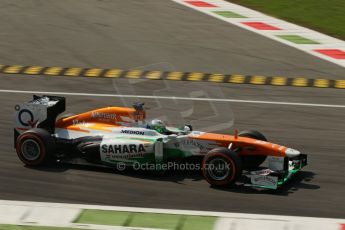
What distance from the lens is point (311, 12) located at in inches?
1216

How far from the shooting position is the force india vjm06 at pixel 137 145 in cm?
1477

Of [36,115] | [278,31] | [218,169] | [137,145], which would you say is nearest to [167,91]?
[36,115]

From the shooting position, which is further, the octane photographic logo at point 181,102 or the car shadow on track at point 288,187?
the octane photographic logo at point 181,102

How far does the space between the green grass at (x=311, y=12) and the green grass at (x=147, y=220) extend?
1545cm

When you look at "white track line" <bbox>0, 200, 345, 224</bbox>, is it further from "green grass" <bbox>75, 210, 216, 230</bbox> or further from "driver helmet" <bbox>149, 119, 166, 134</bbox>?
"driver helmet" <bbox>149, 119, 166, 134</bbox>

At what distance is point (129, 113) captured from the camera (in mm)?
16062

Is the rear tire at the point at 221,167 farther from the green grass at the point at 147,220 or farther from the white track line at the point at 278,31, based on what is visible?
the white track line at the point at 278,31

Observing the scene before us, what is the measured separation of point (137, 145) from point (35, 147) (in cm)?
199

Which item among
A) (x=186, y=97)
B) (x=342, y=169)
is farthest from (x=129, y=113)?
(x=186, y=97)

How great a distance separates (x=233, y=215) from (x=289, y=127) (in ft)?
18.2

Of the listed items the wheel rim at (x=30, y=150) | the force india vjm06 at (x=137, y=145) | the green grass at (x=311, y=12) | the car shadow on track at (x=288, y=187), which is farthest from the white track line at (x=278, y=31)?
the wheel rim at (x=30, y=150)

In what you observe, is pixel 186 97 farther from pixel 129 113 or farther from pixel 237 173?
pixel 237 173

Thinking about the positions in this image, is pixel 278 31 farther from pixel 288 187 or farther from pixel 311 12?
pixel 288 187

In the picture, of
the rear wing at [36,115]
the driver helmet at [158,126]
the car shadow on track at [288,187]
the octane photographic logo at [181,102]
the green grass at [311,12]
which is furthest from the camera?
the green grass at [311,12]
